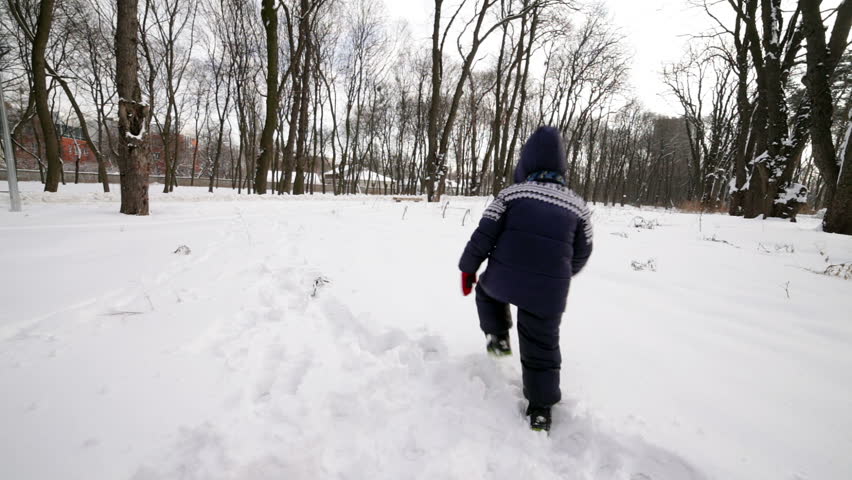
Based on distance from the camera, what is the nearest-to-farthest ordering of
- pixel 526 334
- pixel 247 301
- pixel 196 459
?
pixel 196 459
pixel 526 334
pixel 247 301

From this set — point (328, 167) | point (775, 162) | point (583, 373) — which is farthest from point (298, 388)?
point (328, 167)

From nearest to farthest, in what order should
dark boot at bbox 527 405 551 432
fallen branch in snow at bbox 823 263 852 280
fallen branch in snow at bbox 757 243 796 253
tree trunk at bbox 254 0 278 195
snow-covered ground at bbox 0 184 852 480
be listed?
snow-covered ground at bbox 0 184 852 480 → dark boot at bbox 527 405 551 432 → fallen branch in snow at bbox 823 263 852 280 → fallen branch in snow at bbox 757 243 796 253 → tree trunk at bbox 254 0 278 195

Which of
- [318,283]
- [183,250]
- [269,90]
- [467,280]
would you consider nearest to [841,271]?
[467,280]

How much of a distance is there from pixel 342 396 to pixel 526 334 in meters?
1.01

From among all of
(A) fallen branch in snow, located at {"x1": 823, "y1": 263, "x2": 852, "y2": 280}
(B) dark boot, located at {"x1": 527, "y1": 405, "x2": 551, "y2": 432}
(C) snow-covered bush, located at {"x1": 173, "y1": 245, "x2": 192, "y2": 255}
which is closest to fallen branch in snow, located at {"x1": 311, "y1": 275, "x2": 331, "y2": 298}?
(C) snow-covered bush, located at {"x1": 173, "y1": 245, "x2": 192, "y2": 255}

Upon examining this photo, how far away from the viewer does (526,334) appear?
157cm

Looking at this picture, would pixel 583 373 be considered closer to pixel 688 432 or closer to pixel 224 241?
pixel 688 432

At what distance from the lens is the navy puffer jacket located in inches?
60.4

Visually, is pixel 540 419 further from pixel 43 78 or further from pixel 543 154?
pixel 43 78

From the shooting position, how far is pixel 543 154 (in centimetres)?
167

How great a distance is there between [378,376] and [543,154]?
157 cm

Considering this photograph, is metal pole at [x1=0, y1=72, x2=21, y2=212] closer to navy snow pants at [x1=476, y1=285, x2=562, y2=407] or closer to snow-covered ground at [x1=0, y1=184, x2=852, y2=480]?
snow-covered ground at [x1=0, y1=184, x2=852, y2=480]

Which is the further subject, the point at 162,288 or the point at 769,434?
the point at 162,288

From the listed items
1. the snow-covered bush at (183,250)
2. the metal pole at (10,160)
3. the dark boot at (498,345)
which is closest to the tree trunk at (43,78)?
the metal pole at (10,160)
